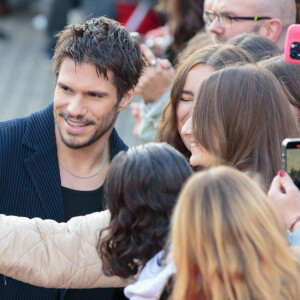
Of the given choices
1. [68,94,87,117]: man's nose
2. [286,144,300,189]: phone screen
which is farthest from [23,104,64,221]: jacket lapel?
[286,144,300,189]: phone screen

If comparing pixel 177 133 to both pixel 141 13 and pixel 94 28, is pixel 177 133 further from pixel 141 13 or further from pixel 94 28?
pixel 141 13

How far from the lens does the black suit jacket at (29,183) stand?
3197 mm

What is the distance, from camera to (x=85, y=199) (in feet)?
11.1

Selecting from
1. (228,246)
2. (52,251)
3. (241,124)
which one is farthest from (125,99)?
(228,246)

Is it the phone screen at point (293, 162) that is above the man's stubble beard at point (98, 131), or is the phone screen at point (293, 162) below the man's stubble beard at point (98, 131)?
above

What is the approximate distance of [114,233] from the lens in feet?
7.76

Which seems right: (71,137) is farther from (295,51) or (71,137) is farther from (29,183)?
(295,51)

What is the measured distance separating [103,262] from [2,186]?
3.19 ft

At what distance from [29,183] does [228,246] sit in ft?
5.06

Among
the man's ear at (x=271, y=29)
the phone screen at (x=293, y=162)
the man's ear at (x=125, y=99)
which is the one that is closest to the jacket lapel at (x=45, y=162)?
the man's ear at (x=125, y=99)

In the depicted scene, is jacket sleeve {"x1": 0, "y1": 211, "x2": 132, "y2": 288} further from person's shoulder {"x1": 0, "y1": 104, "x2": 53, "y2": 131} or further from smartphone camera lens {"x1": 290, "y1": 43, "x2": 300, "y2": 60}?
smartphone camera lens {"x1": 290, "y1": 43, "x2": 300, "y2": 60}

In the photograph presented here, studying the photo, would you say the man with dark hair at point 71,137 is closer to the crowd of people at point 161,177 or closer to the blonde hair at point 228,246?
the crowd of people at point 161,177

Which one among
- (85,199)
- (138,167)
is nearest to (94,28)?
(85,199)

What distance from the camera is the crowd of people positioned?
199 cm
